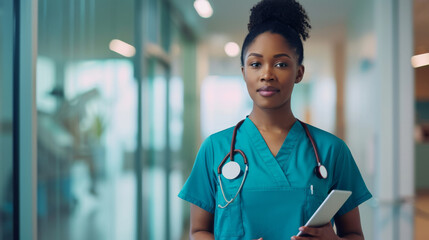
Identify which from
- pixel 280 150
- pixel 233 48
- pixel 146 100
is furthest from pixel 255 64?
pixel 146 100

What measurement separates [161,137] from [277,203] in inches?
81.5

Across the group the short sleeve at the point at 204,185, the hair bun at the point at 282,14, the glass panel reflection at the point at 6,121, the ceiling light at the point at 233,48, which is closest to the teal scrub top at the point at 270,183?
the short sleeve at the point at 204,185

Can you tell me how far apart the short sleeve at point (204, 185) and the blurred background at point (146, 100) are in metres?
0.34

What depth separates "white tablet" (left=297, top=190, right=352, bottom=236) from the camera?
2.25 ft

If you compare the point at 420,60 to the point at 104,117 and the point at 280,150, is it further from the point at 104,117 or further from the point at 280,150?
the point at 104,117

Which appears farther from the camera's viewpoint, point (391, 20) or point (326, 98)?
point (326, 98)

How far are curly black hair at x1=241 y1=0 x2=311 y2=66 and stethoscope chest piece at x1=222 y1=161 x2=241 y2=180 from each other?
0.24 meters

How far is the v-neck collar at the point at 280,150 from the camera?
2.72 feet

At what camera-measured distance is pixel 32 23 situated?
3.70 ft

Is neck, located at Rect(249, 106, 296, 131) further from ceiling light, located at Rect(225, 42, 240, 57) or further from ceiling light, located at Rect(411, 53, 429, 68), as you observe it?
ceiling light, located at Rect(411, 53, 429, 68)

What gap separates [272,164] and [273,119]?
0.10 metres

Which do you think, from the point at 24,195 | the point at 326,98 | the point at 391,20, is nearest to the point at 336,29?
the point at 391,20

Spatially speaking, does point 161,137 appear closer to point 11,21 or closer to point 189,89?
point 189,89

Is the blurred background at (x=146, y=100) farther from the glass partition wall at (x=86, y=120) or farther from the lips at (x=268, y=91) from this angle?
the lips at (x=268, y=91)
